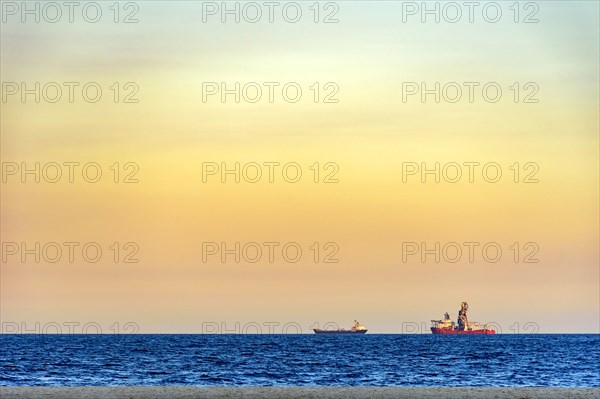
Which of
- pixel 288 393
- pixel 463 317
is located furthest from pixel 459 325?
pixel 288 393

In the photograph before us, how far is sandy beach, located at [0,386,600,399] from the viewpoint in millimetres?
12281

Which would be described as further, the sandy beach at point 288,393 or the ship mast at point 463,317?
the ship mast at point 463,317

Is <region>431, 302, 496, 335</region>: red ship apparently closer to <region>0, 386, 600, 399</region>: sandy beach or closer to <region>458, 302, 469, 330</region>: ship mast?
<region>458, 302, 469, 330</region>: ship mast

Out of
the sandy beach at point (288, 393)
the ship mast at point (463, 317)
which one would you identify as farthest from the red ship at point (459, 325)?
the sandy beach at point (288, 393)

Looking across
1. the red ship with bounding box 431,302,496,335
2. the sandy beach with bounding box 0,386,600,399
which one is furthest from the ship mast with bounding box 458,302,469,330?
the sandy beach with bounding box 0,386,600,399

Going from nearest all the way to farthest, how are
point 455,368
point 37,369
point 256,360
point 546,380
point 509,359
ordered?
point 546,380, point 37,369, point 455,368, point 256,360, point 509,359

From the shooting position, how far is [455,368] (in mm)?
66812

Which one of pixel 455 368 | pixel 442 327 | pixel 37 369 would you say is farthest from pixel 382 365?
pixel 442 327

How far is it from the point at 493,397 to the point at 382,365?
57313 millimetres

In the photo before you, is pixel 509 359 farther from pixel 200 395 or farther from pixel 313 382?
pixel 200 395

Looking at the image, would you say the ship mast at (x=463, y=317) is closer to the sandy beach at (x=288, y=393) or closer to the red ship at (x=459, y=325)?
the red ship at (x=459, y=325)

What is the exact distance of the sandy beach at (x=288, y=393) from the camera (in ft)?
40.3

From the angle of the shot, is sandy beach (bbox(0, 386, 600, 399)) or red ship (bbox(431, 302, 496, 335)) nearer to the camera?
sandy beach (bbox(0, 386, 600, 399))

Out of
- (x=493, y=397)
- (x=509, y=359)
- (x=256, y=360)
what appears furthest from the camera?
(x=509, y=359)
